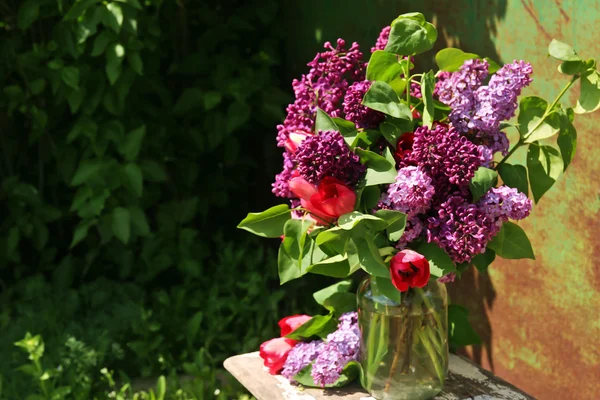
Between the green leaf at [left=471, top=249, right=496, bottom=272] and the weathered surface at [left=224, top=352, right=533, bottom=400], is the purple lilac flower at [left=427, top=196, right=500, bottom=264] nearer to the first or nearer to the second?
the green leaf at [left=471, top=249, right=496, bottom=272]

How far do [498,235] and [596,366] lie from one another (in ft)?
1.97

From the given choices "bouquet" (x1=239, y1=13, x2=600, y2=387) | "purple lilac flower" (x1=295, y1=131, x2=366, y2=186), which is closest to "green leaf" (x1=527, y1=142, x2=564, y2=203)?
"bouquet" (x1=239, y1=13, x2=600, y2=387)

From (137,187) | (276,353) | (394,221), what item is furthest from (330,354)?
(137,187)

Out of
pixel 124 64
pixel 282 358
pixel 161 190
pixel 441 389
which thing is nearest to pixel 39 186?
pixel 161 190

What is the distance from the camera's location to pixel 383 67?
4.18 ft

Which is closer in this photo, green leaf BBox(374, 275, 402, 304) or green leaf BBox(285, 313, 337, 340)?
green leaf BBox(374, 275, 402, 304)

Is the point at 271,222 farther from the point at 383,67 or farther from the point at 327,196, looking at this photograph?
the point at 383,67

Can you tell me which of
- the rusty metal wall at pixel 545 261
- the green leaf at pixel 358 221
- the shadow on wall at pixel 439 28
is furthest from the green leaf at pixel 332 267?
the shadow on wall at pixel 439 28

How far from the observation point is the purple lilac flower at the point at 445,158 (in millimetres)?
1138

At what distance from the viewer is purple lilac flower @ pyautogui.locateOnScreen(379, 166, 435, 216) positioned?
1131 millimetres

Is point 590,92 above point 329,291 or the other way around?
above

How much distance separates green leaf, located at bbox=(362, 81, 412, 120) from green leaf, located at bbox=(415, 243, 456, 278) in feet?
0.65

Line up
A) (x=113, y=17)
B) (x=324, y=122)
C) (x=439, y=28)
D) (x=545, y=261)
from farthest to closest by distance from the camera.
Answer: (x=113, y=17) < (x=439, y=28) < (x=545, y=261) < (x=324, y=122)

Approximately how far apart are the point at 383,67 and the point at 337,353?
0.50 meters
